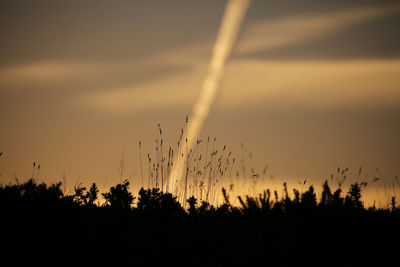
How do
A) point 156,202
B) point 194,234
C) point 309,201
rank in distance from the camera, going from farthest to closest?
point 156,202
point 309,201
point 194,234

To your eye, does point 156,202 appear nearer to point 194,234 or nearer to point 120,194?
point 120,194

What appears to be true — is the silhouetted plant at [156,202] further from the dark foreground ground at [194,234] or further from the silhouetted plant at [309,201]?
the silhouetted plant at [309,201]

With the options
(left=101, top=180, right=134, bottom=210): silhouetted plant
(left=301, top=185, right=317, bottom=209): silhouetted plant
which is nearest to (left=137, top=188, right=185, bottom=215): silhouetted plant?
(left=101, top=180, right=134, bottom=210): silhouetted plant

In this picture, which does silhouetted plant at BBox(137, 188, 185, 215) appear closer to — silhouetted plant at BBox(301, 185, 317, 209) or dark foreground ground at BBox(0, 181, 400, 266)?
dark foreground ground at BBox(0, 181, 400, 266)

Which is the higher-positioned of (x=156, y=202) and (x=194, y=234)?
(x=156, y=202)

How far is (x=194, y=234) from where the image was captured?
5672 mm

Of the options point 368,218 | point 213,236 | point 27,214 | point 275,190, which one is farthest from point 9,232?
point 368,218

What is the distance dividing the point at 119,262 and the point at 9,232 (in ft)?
5.80

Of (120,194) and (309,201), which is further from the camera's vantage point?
(120,194)

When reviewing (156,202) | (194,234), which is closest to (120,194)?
(156,202)

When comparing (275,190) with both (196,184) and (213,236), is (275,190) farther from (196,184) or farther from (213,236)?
(196,184)

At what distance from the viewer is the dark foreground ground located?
4770mm

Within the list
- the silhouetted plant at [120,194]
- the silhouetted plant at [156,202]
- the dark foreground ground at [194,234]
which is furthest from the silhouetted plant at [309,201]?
the silhouetted plant at [120,194]

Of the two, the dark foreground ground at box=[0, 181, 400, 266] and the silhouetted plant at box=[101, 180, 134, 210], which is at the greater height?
the silhouetted plant at box=[101, 180, 134, 210]
